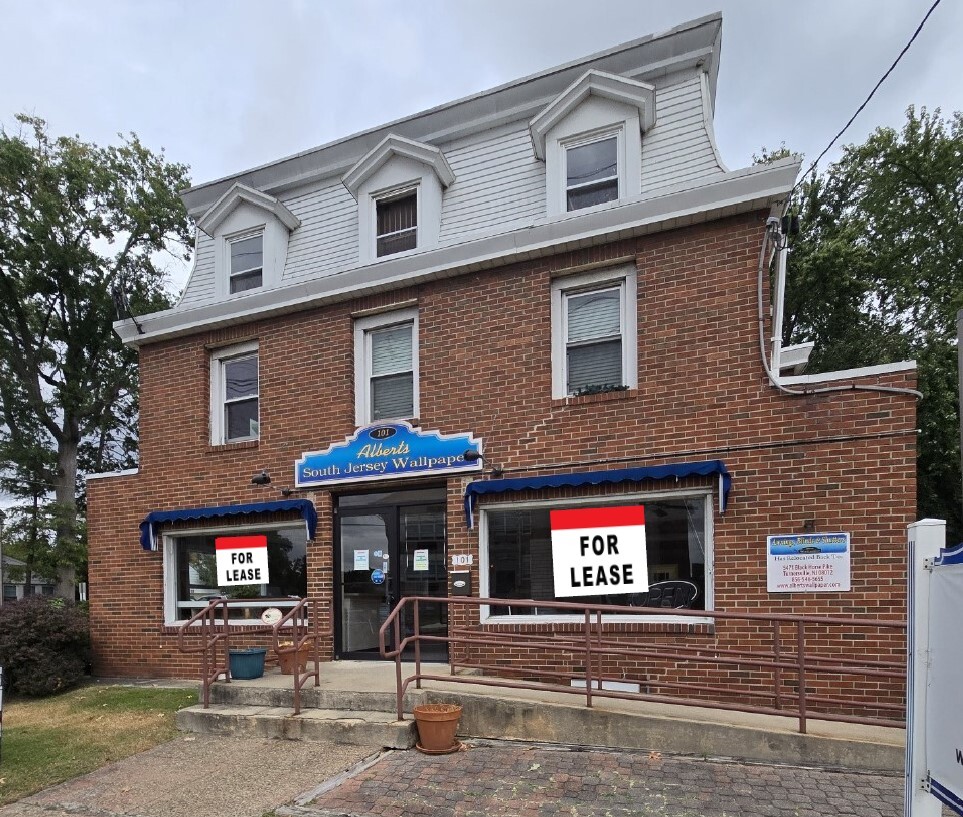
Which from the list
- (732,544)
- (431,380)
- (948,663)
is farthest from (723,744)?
(431,380)

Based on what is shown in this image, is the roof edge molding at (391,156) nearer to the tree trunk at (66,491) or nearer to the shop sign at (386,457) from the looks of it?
the shop sign at (386,457)

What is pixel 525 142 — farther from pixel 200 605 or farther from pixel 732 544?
pixel 200 605

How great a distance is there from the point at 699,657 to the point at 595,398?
3.05 m

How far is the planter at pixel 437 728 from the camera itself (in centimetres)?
584

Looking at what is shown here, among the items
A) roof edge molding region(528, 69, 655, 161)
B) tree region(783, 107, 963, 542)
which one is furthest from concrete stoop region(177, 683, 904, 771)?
tree region(783, 107, 963, 542)

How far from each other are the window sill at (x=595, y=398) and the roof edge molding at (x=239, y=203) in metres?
5.34

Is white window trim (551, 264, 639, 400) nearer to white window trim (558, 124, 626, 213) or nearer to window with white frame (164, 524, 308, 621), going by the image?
white window trim (558, 124, 626, 213)

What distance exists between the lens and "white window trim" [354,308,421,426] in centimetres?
917

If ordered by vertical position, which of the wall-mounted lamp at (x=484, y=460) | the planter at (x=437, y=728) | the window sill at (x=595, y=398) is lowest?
the planter at (x=437, y=728)

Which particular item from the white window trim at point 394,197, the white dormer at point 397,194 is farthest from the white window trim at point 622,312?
the white window trim at point 394,197

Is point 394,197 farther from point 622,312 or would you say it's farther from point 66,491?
point 66,491

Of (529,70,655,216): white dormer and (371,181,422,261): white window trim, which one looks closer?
(529,70,655,216): white dormer

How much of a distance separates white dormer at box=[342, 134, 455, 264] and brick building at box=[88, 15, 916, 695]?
0.04 meters

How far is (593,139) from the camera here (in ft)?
28.0
